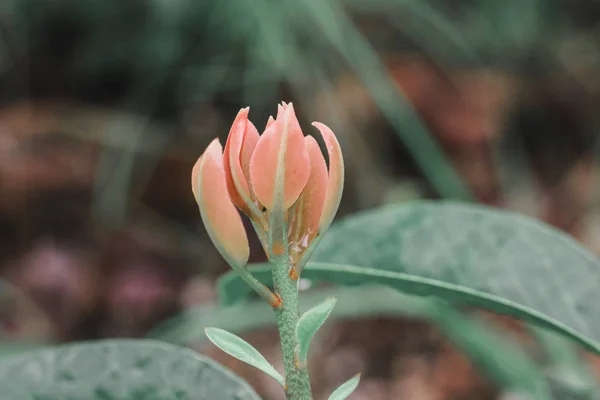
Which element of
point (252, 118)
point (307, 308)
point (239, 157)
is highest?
point (252, 118)

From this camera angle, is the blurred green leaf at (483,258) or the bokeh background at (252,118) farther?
the bokeh background at (252,118)

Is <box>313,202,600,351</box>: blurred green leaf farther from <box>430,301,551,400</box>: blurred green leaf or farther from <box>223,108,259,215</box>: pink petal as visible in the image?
<box>430,301,551,400</box>: blurred green leaf

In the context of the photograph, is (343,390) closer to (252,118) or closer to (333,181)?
(333,181)

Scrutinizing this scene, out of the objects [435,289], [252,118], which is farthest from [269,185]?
[252,118]

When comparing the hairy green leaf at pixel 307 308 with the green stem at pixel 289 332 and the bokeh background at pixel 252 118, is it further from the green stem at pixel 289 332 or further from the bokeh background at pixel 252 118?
the green stem at pixel 289 332

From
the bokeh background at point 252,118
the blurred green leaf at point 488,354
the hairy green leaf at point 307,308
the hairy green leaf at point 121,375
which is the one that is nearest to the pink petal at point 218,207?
the hairy green leaf at point 121,375

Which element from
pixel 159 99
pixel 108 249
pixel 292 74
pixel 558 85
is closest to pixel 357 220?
pixel 292 74

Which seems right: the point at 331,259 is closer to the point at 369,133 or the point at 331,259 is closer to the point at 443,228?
the point at 443,228

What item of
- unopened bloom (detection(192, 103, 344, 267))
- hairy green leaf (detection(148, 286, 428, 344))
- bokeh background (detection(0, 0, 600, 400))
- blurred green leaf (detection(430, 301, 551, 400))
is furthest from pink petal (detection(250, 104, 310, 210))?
bokeh background (detection(0, 0, 600, 400))
